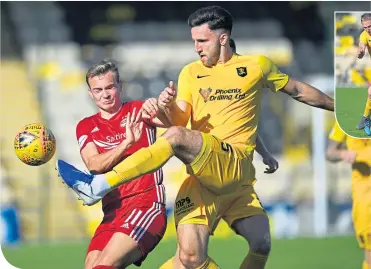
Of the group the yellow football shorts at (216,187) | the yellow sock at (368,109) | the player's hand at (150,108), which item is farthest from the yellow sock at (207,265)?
the yellow sock at (368,109)

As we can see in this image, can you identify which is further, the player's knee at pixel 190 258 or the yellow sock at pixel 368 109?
the yellow sock at pixel 368 109

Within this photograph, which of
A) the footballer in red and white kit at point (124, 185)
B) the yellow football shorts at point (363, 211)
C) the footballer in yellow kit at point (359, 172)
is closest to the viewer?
the footballer in red and white kit at point (124, 185)

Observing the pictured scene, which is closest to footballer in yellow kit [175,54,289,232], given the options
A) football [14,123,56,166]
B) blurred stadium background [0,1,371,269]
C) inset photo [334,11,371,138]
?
football [14,123,56,166]

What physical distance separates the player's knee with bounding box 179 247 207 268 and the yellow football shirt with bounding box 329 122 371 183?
2.44 m

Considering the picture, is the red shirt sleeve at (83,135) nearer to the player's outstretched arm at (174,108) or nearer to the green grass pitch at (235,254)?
the player's outstretched arm at (174,108)

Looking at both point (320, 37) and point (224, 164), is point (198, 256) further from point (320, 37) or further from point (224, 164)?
point (320, 37)

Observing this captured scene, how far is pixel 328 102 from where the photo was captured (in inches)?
256

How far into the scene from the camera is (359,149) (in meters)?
7.97

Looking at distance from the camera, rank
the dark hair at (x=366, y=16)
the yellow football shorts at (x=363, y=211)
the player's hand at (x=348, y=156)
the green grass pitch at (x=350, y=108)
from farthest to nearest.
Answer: the yellow football shorts at (x=363, y=211)
the player's hand at (x=348, y=156)
the dark hair at (x=366, y=16)
the green grass pitch at (x=350, y=108)

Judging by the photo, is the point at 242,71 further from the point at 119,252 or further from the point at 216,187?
the point at 119,252

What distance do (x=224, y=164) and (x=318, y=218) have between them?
8340 mm

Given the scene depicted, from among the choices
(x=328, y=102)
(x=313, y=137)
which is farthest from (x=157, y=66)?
(x=328, y=102)

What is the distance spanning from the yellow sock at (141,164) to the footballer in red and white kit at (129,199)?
292mm

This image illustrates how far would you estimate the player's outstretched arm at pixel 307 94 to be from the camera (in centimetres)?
Result: 646
